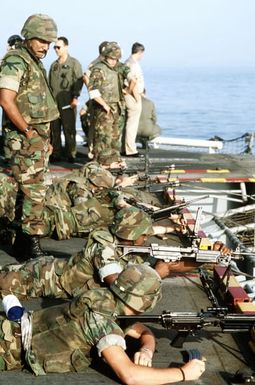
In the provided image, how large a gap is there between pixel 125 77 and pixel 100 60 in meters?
0.43

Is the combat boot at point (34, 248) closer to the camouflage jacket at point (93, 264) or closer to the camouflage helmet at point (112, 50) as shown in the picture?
the camouflage jacket at point (93, 264)

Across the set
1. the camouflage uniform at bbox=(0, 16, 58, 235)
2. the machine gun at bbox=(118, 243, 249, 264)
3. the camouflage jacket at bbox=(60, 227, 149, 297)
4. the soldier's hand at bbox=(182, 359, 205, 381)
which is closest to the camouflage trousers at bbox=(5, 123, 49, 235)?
the camouflage uniform at bbox=(0, 16, 58, 235)

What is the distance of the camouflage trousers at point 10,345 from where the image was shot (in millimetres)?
5082

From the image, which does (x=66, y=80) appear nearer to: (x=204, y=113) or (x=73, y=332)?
(x=73, y=332)

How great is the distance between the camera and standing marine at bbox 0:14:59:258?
21.5 feet

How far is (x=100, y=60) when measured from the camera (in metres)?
11.4

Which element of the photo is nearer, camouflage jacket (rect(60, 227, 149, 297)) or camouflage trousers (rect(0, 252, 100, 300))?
camouflage jacket (rect(60, 227, 149, 297))

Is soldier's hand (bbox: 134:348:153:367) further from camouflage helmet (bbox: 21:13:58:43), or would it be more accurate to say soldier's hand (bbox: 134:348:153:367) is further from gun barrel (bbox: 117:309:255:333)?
camouflage helmet (bbox: 21:13:58:43)

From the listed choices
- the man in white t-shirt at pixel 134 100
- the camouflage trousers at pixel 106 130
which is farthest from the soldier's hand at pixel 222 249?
the man in white t-shirt at pixel 134 100

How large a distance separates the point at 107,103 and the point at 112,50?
0.74 metres

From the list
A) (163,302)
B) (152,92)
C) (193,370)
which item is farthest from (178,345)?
(152,92)

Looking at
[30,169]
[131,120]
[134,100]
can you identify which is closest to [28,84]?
[30,169]

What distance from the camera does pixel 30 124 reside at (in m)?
6.82

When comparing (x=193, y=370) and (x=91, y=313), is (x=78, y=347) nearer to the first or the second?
(x=91, y=313)
